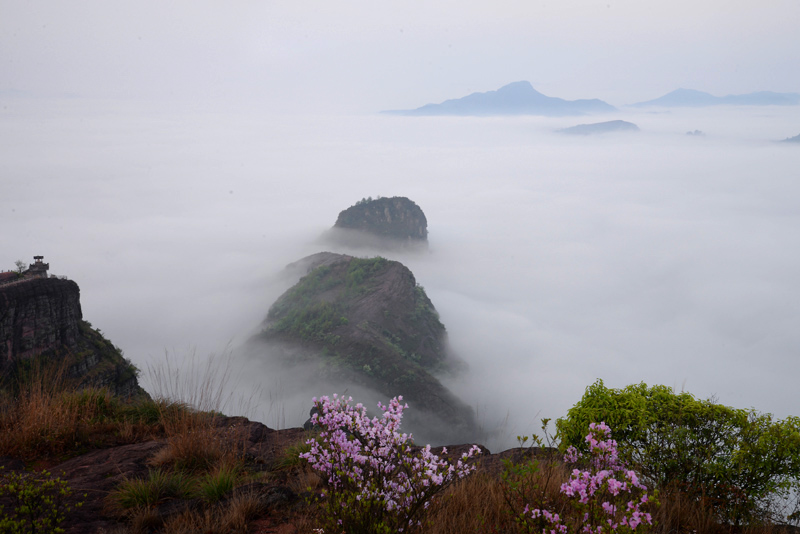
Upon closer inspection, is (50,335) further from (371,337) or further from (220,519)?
(220,519)

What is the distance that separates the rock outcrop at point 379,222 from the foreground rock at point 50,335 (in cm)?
8855

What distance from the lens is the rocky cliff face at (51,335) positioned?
2881 centimetres

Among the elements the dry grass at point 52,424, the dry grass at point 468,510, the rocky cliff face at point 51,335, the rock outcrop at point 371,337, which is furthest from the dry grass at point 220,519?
the rock outcrop at point 371,337

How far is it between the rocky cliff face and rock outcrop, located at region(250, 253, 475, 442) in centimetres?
2322

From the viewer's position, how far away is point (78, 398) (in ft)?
19.7

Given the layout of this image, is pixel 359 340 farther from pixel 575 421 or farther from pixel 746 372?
pixel 746 372

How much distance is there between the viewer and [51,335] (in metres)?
30.3

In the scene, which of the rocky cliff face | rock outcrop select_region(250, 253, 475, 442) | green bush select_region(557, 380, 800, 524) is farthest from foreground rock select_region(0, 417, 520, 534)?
rock outcrop select_region(250, 253, 475, 442)

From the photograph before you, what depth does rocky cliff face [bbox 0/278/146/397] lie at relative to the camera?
2881 cm

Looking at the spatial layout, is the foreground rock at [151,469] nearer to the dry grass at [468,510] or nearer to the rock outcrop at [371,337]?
the dry grass at [468,510]

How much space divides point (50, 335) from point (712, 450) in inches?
1485

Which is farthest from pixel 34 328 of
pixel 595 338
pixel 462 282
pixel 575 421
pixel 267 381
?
pixel 462 282

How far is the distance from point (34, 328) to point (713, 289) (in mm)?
196784

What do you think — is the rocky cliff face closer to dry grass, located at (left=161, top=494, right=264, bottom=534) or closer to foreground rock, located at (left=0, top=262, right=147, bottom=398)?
foreground rock, located at (left=0, top=262, right=147, bottom=398)
